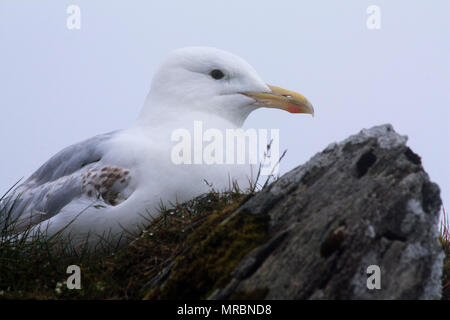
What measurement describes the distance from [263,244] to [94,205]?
2206 mm

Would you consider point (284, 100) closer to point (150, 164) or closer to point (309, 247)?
point (150, 164)

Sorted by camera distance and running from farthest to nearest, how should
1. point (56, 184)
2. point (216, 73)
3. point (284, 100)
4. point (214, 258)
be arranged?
point (216, 73) < point (284, 100) < point (56, 184) < point (214, 258)

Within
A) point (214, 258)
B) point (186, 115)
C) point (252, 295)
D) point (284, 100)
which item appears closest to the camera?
point (252, 295)

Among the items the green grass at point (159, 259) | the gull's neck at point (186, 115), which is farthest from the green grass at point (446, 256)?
the gull's neck at point (186, 115)

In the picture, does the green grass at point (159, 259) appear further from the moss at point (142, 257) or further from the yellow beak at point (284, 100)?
the yellow beak at point (284, 100)

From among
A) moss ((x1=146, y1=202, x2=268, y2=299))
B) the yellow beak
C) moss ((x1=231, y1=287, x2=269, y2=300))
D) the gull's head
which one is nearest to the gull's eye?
the gull's head

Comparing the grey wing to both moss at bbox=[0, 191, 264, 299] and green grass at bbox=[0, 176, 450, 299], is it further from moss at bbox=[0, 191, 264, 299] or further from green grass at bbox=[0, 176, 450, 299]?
moss at bbox=[0, 191, 264, 299]

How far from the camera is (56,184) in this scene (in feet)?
19.1

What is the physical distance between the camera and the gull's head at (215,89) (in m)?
6.27

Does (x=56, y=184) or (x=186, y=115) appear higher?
(x=186, y=115)

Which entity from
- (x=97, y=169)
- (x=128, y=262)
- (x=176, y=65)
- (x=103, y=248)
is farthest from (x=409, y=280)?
(x=176, y=65)

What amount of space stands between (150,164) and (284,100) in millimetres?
1784

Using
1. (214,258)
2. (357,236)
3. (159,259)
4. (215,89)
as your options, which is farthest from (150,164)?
(357,236)

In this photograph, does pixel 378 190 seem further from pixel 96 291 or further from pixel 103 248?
pixel 103 248
